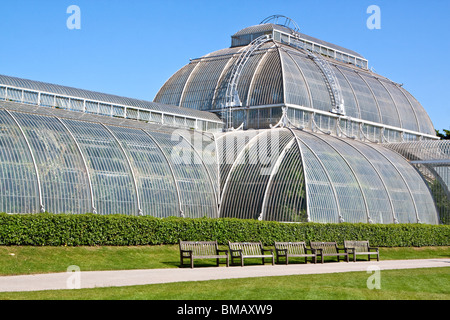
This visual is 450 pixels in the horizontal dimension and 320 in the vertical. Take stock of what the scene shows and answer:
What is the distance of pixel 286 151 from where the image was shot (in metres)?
49.1

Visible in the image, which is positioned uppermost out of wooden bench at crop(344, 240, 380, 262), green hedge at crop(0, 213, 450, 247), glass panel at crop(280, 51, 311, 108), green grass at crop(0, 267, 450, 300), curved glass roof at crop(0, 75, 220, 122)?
glass panel at crop(280, 51, 311, 108)

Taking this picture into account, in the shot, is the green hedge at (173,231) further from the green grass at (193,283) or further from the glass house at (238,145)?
the glass house at (238,145)

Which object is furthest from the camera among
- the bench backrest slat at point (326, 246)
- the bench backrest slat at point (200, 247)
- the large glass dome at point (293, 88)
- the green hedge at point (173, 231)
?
the large glass dome at point (293, 88)

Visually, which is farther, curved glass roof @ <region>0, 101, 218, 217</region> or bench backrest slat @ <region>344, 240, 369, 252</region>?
bench backrest slat @ <region>344, 240, 369, 252</region>

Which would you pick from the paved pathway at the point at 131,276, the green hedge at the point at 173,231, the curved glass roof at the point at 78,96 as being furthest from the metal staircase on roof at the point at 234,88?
the paved pathway at the point at 131,276

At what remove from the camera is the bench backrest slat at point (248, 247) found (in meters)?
35.2

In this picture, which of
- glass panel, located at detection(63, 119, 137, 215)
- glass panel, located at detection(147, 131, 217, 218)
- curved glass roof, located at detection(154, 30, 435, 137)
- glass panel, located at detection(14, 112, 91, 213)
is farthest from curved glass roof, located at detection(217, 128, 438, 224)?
glass panel, located at detection(14, 112, 91, 213)

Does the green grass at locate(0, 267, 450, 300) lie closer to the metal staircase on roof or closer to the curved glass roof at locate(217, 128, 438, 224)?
the curved glass roof at locate(217, 128, 438, 224)

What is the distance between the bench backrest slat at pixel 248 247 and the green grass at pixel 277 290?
8296mm

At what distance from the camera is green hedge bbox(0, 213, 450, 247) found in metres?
31.8

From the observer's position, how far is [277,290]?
2141 cm

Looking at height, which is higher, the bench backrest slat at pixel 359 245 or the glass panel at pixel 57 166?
the glass panel at pixel 57 166

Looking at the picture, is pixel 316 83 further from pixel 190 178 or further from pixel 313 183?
pixel 190 178

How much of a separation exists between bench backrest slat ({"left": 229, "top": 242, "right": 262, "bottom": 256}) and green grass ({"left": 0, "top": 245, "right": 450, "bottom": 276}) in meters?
0.64
